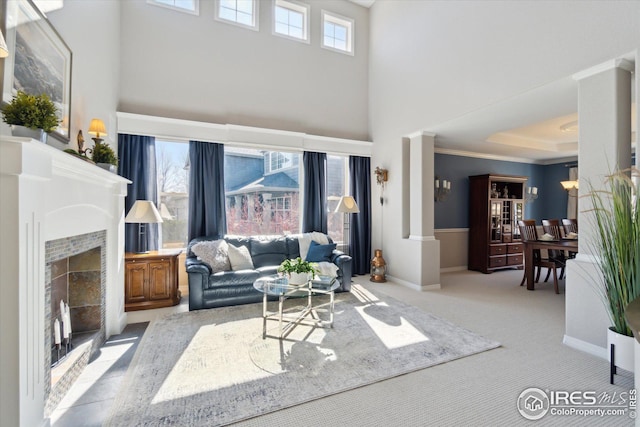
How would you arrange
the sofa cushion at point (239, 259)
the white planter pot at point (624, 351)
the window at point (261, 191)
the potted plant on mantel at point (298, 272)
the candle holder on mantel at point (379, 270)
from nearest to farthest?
the white planter pot at point (624, 351) → the potted plant on mantel at point (298, 272) → the sofa cushion at point (239, 259) → the window at point (261, 191) → the candle holder on mantel at point (379, 270)

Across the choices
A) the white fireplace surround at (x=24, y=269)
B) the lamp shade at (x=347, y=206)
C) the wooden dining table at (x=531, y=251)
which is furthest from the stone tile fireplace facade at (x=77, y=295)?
the wooden dining table at (x=531, y=251)

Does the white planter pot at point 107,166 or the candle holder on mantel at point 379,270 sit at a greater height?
the white planter pot at point 107,166

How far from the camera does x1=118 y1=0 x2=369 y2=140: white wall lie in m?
4.41

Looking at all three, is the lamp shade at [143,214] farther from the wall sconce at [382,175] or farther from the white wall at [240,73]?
the wall sconce at [382,175]

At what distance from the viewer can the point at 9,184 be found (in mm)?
1443

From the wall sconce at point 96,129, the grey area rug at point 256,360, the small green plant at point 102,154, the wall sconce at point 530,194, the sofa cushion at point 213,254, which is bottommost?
the grey area rug at point 256,360

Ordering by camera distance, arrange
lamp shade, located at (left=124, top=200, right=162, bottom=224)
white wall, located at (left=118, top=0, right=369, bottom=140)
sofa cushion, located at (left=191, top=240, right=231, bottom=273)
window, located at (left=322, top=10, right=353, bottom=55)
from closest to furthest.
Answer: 1. lamp shade, located at (left=124, top=200, right=162, bottom=224)
2. sofa cushion, located at (left=191, top=240, right=231, bottom=273)
3. white wall, located at (left=118, top=0, right=369, bottom=140)
4. window, located at (left=322, top=10, right=353, bottom=55)

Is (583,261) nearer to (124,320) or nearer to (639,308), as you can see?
(639,308)

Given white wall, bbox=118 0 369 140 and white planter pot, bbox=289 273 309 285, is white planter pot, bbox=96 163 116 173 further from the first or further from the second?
white planter pot, bbox=289 273 309 285

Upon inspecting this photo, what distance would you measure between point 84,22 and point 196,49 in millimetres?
1913

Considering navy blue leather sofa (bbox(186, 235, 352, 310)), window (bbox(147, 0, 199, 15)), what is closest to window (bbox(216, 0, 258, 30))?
window (bbox(147, 0, 199, 15))

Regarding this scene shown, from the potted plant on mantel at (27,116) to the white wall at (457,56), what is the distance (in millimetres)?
4246

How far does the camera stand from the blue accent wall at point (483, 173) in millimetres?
6246

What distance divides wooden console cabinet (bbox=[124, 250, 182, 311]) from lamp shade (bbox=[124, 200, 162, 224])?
50cm
